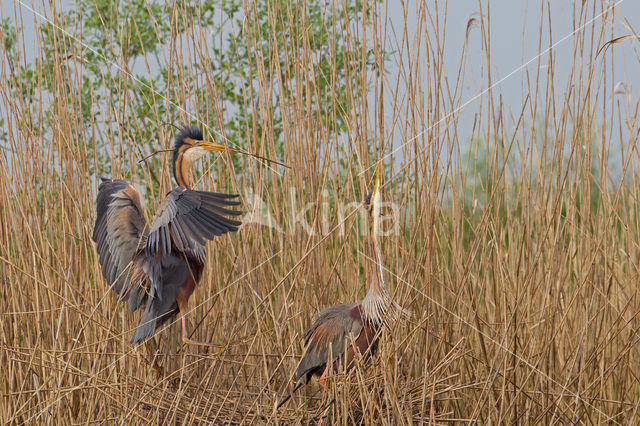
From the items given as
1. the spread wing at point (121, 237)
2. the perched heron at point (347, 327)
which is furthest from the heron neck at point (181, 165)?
the perched heron at point (347, 327)

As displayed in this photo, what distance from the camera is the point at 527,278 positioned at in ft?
6.76

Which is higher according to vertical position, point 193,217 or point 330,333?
point 193,217

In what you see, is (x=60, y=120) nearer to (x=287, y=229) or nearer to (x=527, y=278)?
(x=287, y=229)

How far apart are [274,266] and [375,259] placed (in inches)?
20.8

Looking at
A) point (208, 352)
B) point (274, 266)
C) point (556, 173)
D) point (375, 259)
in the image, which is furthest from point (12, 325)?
point (556, 173)

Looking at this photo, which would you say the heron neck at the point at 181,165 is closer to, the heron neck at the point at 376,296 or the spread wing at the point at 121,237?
the spread wing at the point at 121,237

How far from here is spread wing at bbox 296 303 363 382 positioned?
2.03 meters

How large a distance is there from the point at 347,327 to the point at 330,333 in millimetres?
47

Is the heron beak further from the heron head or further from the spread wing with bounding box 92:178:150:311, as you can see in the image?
the spread wing with bounding box 92:178:150:311

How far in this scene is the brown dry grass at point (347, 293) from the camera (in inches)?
80.7

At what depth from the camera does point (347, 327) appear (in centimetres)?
203

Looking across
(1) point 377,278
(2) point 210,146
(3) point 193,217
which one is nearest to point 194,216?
(3) point 193,217

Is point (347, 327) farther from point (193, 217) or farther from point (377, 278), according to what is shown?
point (193, 217)

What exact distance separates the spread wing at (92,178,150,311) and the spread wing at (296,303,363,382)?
46cm
